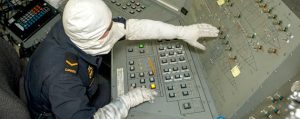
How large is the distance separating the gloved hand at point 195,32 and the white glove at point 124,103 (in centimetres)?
36

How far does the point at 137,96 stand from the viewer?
1.82m

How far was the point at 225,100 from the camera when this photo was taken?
166 centimetres

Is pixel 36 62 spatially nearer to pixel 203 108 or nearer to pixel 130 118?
pixel 130 118

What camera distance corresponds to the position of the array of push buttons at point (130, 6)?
2.30m

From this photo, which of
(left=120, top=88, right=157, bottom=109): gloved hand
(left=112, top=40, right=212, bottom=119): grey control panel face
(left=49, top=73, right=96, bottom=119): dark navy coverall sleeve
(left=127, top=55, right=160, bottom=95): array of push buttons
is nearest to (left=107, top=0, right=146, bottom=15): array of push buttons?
(left=112, top=40, right=212, bottom=119): grey control panel face

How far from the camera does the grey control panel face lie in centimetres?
180

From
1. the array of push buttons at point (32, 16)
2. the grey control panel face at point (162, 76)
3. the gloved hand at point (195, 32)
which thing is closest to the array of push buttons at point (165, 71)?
the grey control panel face at point (162, 76)

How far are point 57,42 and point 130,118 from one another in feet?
1.81

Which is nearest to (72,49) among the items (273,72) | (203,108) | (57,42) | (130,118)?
(57,42)

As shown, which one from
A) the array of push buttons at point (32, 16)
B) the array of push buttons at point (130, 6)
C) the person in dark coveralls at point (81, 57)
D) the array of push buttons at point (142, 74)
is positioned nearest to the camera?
the person in dark coveralls at point (81, 57)

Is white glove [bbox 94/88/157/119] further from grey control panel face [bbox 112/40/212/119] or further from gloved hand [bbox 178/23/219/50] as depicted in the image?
gloved hand [bbox 178/23/219/50]

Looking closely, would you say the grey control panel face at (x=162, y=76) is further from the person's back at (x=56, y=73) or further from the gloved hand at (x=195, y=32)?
the person's back at (x=56, y=73)

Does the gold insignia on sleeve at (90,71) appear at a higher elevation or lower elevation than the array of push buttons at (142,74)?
lower

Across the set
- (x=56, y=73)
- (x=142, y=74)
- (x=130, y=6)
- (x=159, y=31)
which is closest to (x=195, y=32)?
(x=159, y=31)
